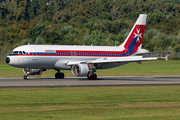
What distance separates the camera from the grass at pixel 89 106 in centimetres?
1911

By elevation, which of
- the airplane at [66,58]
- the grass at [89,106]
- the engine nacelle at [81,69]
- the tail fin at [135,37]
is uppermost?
the tail fin at [135,37]

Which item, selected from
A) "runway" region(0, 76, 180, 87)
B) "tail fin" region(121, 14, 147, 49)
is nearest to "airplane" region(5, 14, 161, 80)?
"tail fin" region(121, 14, 147, 49)

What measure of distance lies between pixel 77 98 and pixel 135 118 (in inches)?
333

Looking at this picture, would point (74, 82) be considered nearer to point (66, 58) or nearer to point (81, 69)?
point (81, 69)

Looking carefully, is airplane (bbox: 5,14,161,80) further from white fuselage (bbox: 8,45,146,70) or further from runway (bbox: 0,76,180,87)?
runway (bbox: 0,76,180,87)

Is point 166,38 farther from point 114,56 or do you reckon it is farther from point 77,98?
point 77,98

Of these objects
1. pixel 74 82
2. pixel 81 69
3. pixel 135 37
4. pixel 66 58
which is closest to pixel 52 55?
pixel 66 58

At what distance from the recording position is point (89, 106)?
22609 millimetres

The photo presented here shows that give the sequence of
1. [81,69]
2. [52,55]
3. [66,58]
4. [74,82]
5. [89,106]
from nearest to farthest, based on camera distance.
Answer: [89,106], [74,82], [81,69], [52,55], [66,58]

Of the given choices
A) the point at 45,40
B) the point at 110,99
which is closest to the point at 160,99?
the point at 110,99

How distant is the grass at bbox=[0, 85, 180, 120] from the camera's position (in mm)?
19109

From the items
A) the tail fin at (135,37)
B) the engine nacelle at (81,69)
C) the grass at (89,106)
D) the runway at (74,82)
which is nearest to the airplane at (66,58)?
the engine nacelle at (81,69)

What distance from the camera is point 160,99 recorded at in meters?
26.0

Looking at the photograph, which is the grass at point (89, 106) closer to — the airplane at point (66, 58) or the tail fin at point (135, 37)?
the airplane at point (66, 58)
